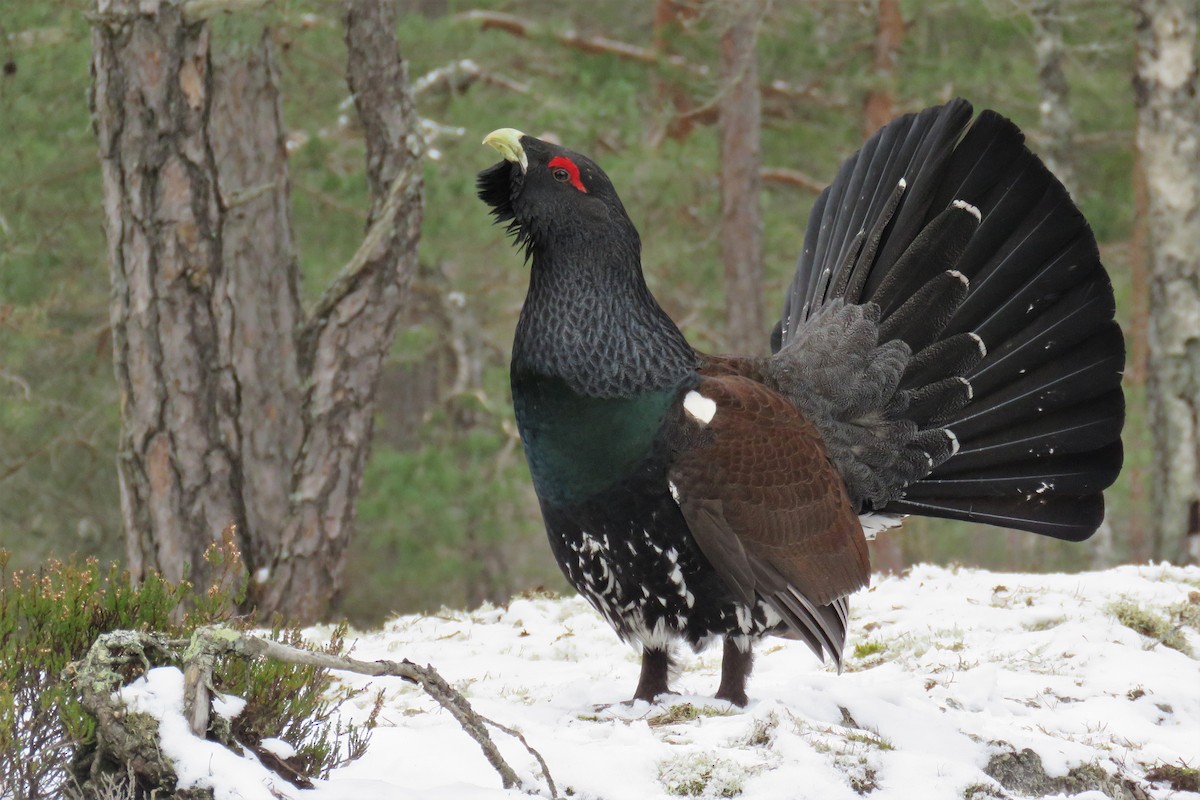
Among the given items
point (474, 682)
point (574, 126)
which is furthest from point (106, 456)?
point (474, 682)

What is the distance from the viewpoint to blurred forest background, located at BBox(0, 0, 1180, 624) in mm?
10227

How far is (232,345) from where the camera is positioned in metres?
6.48

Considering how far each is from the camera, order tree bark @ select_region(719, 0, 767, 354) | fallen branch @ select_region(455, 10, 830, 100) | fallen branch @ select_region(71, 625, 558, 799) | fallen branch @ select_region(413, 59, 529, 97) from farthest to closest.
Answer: fallen branch @ select_region(455, 10, 830, 100), fallen branch @ select_region(413, 59, 529, 97), tree bark @ select_region(719, 0, 767, 354), fallen branch @ select_region(71, 625, 558, 799)

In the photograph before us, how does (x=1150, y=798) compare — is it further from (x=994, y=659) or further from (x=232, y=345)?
(x=232, y=345)

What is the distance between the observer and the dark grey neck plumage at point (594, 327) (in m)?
4.02

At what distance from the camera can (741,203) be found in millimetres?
11898

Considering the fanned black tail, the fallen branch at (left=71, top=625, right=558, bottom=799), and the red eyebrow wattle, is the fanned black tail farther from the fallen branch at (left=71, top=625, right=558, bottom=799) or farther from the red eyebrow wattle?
the fallen branch at (left=71, top=625, right=558, bottom=799)

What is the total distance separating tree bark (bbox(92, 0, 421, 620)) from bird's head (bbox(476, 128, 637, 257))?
260cm

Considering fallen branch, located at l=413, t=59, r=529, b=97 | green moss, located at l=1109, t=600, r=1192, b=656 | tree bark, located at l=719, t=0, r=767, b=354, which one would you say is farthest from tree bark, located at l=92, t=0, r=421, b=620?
tree bark, located at l=719, t=0, r=767, b=354

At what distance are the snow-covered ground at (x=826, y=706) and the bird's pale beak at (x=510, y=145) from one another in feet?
6.39

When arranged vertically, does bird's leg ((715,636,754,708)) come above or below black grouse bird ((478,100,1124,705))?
below

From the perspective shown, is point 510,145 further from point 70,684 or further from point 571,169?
point 70,684

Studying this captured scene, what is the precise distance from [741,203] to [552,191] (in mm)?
7959

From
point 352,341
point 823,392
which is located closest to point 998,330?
point 823,392
